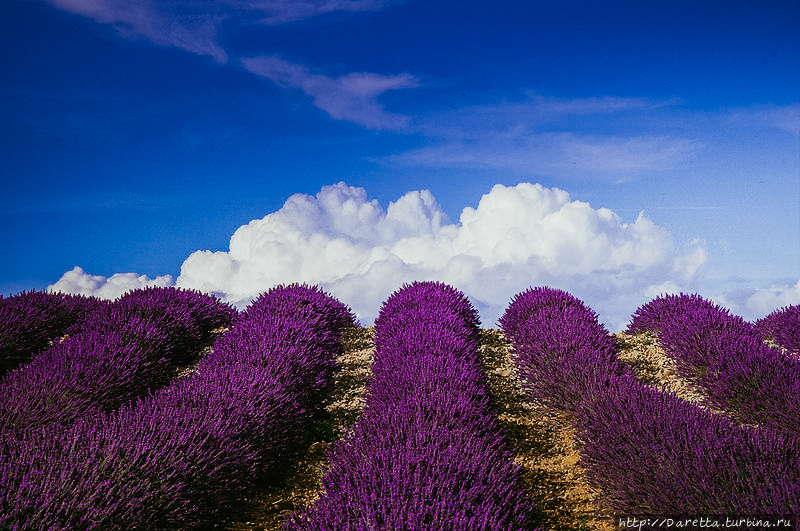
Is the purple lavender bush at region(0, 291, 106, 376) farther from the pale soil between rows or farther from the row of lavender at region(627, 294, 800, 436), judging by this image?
the row of lavender at region(627, 294, 800, 436)

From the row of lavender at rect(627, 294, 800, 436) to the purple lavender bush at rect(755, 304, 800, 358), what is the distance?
0.7 inches

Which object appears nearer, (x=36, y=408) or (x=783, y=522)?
(x=783, y=522)

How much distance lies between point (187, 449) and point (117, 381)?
2.17 metres

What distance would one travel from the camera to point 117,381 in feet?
16.2

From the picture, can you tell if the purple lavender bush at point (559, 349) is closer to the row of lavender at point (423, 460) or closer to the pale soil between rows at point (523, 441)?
the pale soil between rows at point (523, 441)

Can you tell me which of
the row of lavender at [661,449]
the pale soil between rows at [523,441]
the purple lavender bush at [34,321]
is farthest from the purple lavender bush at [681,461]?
the purple lavender bush at [34,321]

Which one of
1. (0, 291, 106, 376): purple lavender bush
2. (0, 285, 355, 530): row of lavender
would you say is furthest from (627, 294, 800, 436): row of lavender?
(0, 291, 106, 376): purple lavender bush

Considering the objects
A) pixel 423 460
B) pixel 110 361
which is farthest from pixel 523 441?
pixel 110 361

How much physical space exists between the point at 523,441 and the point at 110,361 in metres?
3.94

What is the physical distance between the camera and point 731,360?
4953 millimetres

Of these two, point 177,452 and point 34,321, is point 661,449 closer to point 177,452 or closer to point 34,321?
point 177,452

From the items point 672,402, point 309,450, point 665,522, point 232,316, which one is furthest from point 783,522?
point 232,316

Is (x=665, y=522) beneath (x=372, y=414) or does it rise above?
beneath

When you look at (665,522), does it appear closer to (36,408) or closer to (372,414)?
(372,414)
